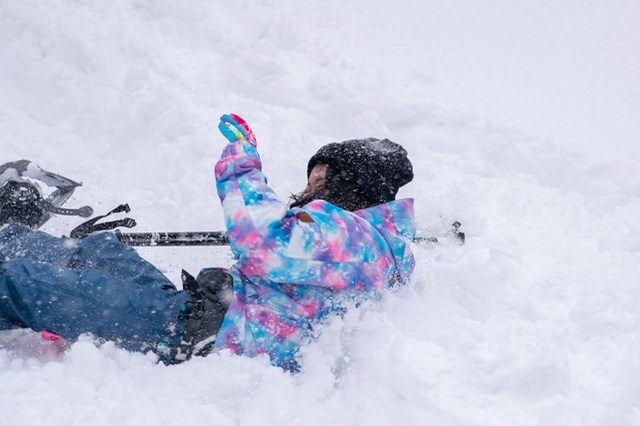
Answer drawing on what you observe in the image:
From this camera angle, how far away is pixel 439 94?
517 cm

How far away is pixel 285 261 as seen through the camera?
2.43m

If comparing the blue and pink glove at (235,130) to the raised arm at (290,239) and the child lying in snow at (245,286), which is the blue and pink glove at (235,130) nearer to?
the child lying in snow at (245,286)

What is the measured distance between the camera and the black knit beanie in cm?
284

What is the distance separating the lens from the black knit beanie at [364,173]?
9.30 feet

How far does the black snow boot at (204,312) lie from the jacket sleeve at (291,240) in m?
0.14

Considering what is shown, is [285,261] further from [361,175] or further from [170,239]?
[170,239]

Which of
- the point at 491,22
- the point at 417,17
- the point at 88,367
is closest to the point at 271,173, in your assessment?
the point at 88,367

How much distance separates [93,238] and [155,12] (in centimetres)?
328

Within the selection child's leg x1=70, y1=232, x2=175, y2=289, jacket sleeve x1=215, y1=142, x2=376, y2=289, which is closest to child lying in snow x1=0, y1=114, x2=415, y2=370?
jacket sleeve x1=215, y1=142, x2=376, y2=289

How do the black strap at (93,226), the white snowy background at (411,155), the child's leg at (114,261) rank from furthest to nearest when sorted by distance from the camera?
the black strap at (93,226) < the child's leg at (114,261) < the white snowy background at (411,155)

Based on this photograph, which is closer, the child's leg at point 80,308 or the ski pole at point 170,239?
the child's leg at point 80,308

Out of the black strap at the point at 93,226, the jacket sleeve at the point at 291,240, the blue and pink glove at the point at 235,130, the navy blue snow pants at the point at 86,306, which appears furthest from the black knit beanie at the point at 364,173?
the black strap at the point at 93,226

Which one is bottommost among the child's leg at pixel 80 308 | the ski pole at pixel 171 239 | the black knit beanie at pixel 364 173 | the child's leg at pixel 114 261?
the child's leg at pixel 80 308

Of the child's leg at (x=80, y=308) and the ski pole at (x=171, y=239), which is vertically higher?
the ski pole at (x=171, y=239)
